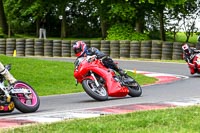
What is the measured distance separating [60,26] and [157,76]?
103ft

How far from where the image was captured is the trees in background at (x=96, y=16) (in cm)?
3597

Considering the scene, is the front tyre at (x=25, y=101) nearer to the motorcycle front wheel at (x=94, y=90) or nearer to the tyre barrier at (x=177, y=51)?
the motorcycle front wheel at (x=94, y=90)

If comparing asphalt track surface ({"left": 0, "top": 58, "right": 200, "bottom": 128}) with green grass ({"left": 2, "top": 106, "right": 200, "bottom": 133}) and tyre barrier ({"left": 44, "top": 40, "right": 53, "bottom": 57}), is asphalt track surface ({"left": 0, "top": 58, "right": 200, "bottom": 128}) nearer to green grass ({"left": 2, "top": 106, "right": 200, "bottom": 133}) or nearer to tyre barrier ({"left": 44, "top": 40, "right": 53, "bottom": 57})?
green grass ({"left": 2, "top": 106, "right": 200, "bottom": 133})

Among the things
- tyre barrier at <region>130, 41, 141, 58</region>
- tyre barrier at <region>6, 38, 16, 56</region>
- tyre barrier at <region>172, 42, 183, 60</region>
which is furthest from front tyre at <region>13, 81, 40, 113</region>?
tyre barrier at <region>6, 38, 16, 56</region>

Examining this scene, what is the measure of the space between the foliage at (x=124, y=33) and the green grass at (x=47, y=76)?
13378mm

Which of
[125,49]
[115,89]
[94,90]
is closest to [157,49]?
[125,49]

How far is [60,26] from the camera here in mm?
50844

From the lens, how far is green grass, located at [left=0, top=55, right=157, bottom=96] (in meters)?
15.9

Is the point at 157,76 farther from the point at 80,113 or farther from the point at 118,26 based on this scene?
the point at 118,26

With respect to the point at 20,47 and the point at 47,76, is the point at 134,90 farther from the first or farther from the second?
the point at 20,47

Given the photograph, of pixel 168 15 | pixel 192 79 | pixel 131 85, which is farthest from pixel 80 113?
pixel 168 15

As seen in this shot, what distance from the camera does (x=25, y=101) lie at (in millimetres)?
10203

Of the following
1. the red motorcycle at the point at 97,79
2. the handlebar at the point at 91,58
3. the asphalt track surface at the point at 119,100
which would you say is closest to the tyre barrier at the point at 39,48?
the asphalt track surface at the point at 119,100

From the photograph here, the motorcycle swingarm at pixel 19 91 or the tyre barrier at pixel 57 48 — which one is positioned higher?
the motorcycle swingarm at pixel 19 91
